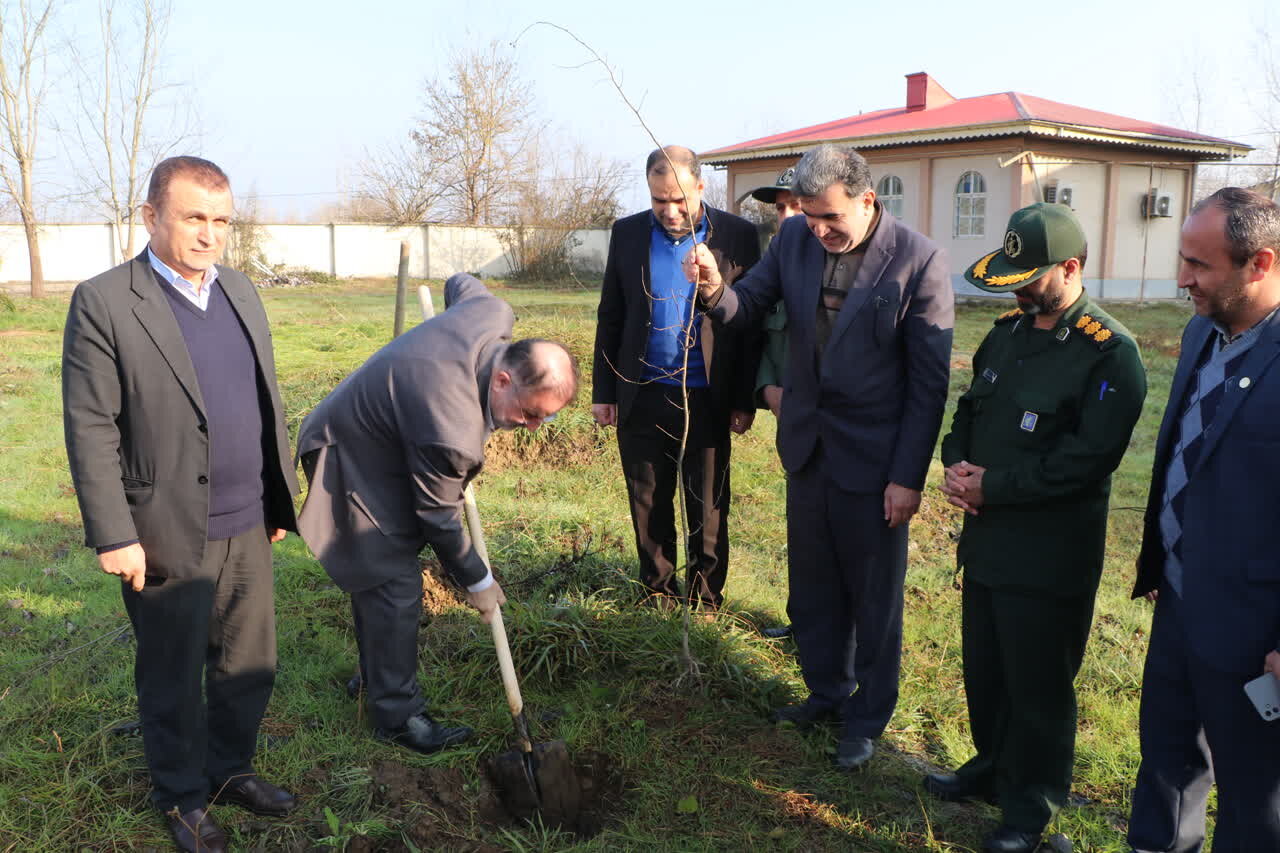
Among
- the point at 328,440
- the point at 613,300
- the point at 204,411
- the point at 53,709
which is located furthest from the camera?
the point at 613,300

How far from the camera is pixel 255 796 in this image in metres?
3.01

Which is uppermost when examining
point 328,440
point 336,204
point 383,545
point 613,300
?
point 336,204

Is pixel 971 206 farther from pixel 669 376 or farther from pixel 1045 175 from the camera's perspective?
pixel 669 376

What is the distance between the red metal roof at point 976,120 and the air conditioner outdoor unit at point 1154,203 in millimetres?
1216

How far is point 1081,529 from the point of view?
278 centimetres

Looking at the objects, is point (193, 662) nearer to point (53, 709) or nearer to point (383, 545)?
point (383, 545)

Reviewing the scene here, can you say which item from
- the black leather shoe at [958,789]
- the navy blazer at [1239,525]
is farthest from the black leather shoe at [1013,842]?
the navy blazer at [1239,525]

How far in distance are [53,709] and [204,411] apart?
1.63 m

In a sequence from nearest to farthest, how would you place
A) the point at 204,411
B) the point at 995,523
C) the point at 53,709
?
the point at 204,411, the point at 995,523, the point at 53,709

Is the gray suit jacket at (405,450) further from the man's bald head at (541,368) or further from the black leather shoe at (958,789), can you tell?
the black leather shoe at (958,789)

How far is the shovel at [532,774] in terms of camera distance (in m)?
3.18

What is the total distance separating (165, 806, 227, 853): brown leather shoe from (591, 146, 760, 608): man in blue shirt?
2.09m

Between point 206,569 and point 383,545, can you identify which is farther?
point 383,545

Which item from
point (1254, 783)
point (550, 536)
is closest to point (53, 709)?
point (550, 536)
